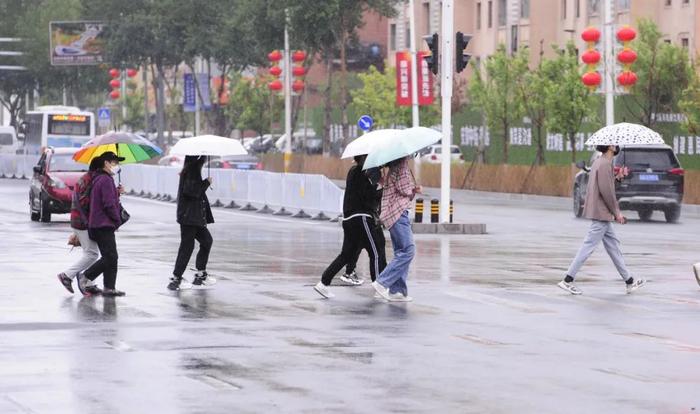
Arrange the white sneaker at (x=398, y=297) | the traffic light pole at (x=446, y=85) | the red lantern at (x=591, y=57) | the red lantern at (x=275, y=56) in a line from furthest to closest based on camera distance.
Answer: the red lantern at (x=275, y=56) → the red lantern at (x=591, y=57) → the traffic light pole at (x=446, y=85) → the white sneaker at (x=398, y=297)

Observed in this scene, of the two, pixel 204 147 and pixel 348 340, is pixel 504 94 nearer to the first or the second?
pixel 204 147

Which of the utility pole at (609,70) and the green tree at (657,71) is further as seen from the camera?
the green tree at (657,71)

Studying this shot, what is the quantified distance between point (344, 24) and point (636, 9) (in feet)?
38.3

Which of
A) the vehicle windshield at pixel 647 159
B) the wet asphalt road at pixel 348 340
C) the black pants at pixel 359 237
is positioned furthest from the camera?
the vehicle windshield at pixel 647 159

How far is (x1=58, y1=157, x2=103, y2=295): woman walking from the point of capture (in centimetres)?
1945

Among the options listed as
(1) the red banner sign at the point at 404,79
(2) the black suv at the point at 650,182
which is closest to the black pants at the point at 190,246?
(2) the black suv at the point at 650,182

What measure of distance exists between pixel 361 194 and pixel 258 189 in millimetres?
24253

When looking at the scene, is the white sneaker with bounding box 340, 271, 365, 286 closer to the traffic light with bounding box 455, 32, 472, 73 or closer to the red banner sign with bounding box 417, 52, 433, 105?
the traffic light with bounding box 455, 32, 472, 73

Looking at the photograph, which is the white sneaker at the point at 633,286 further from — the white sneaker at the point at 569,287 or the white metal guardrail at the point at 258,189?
the white metal guardrail at the point at 258,189

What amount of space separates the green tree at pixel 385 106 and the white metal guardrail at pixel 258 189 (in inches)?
902

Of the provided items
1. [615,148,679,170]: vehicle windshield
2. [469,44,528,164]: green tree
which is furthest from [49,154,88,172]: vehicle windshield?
[469,44,528,164]: green tree

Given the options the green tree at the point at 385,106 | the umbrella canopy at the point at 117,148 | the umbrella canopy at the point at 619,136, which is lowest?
the umbrella canopy at the point at 117,148

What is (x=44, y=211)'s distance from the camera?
1462 inches

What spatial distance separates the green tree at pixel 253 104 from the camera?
104000 millimetres
